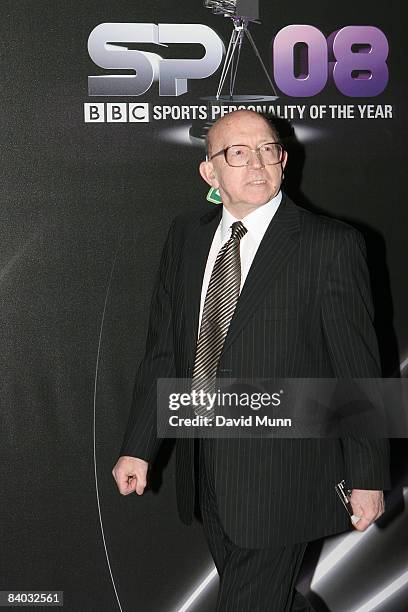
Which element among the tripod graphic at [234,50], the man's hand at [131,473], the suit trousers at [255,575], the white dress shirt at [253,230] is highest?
the tripod graphic at [234,50]

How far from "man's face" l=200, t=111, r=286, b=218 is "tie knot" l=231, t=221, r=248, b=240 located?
2.0 inches

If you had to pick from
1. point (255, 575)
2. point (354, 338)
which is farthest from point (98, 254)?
point (255, 575)

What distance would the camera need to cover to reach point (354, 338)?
2.35 m

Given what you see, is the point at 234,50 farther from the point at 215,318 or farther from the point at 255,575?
the point at 255,575

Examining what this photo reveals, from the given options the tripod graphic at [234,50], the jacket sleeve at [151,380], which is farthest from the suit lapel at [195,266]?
the tripod graphic at [234,50]

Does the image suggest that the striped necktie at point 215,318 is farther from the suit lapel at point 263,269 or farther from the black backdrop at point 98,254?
the black backdrop at point 98,254

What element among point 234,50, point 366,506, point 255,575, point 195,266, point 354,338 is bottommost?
point 255,575

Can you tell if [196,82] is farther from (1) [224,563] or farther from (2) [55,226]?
(1) [224,563]

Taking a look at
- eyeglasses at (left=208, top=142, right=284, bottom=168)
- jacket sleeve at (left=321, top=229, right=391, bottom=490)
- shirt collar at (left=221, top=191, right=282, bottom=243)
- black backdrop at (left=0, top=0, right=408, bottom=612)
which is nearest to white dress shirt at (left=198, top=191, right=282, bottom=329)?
shirt collar at (left=221, top=191, right=282, bottom=243)

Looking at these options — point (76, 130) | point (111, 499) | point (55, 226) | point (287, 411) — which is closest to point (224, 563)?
point (287, 411)

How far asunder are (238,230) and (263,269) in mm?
172

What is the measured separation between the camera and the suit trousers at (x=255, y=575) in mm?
2410

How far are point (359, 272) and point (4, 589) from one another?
73.3 inches

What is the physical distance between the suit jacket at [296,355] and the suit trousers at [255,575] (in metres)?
0.04
